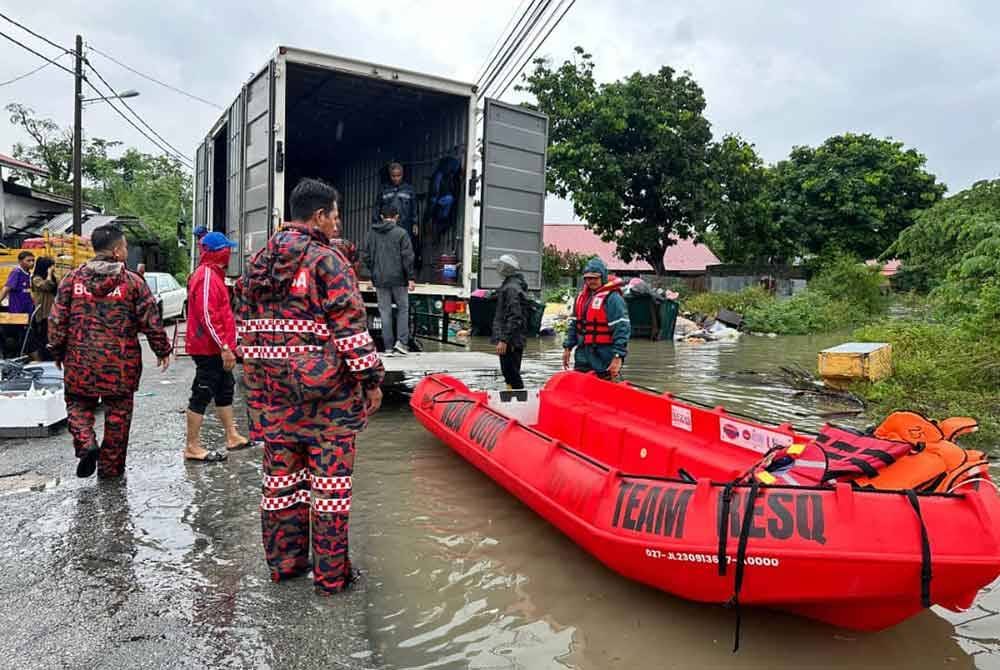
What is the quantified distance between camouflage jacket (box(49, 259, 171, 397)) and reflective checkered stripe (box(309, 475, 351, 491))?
2077mm

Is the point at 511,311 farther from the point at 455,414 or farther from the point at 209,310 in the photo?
the point at 209,310

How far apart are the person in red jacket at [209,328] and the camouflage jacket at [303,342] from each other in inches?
73.2

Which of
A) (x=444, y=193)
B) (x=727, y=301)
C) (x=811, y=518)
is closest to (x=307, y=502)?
(x=811, y=518)

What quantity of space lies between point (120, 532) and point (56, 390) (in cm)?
274

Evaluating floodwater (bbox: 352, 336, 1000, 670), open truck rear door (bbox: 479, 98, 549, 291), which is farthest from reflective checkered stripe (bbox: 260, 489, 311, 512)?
open truck rear door (bbox: 479, 98, 549, 291)

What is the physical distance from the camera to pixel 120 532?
3.83 m

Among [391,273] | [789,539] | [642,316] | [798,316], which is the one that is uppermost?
[391,273]

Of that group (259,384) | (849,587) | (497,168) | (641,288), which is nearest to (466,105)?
(497,168)

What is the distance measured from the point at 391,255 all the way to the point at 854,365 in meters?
5.65

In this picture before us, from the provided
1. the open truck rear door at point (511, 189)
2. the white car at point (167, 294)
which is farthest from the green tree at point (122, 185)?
the open truck rear door at point (511, 189)

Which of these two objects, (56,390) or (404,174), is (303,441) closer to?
(56,390)

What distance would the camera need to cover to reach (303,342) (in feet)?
10.0

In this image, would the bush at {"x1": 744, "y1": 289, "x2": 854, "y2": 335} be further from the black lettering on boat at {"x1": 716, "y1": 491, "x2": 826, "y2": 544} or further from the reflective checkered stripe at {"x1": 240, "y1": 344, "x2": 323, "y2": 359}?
the reflective checkered stripe at {"x1": 240, "y1": 344, "x2": 323, "y2": 359}

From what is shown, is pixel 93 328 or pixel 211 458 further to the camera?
pixel 211 458
